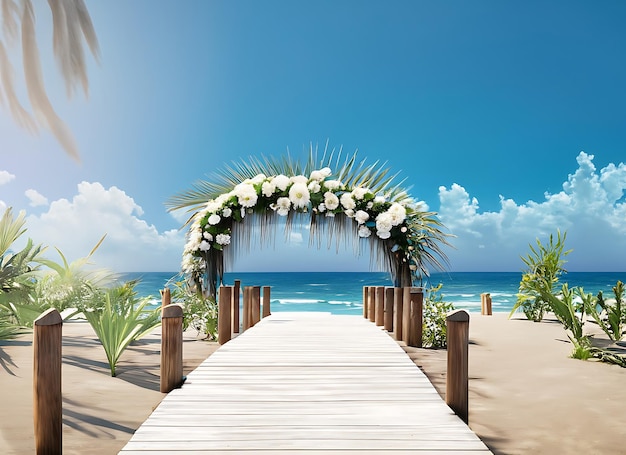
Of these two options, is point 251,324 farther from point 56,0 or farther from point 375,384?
point 56,0

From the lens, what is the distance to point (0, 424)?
173 inches

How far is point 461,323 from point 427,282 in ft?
18.3

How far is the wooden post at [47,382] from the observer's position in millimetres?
3428

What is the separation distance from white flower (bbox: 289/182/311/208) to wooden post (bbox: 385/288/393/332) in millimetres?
2255

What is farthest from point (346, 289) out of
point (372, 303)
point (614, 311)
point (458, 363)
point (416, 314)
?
point (458, 363)

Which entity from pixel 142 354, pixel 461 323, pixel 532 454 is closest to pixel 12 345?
pixel 142 354

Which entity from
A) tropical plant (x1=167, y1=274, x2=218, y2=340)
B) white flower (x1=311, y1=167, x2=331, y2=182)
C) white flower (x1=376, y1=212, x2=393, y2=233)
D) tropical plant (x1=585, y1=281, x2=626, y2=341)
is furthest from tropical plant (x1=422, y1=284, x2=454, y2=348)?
tropical plant (x1=167, y1=274, x2=218, y2=340)

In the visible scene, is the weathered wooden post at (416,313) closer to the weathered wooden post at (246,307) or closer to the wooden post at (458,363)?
the wooden post at (458,363)

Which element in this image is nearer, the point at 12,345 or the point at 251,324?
the point at 12,345

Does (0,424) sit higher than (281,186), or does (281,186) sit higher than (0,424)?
(281,186)

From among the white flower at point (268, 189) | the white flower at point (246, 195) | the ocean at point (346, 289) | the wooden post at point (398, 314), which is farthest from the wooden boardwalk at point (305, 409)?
the ocean at point (346, 289)

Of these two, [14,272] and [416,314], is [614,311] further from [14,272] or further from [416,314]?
[14,272]

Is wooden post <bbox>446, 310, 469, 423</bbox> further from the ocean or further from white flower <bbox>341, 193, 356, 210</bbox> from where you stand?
the ocean

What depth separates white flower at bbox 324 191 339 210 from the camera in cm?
1039
